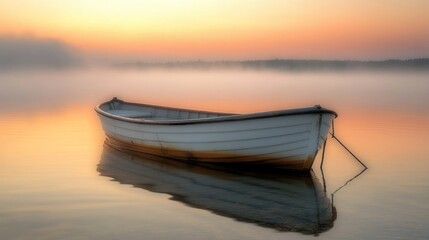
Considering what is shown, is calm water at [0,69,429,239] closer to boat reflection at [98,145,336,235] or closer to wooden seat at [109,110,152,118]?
boat reflection at [98,145,336,235]

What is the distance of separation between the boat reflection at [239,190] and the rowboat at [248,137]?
297 mm

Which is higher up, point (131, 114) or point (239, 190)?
point (131, 114)

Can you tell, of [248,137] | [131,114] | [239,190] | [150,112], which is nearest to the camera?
[239,190]

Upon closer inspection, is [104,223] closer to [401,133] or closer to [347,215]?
[347,215]

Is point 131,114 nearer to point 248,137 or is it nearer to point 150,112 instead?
point 150,112

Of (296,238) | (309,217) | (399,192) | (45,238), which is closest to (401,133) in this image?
(399,192)

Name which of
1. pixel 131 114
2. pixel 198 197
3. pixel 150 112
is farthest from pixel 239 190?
pixel 150 112

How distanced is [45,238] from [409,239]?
5.36 meters

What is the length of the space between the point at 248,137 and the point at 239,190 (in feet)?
5.21

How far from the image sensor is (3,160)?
13453mm

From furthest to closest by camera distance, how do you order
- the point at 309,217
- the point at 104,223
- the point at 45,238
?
the point at 309,217, the point at 104,223, the point at 45,238

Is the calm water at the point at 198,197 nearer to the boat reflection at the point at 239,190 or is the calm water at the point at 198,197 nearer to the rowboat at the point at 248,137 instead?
the boat reflection at the point at 239,190

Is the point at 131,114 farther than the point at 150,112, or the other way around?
the point at 150,112

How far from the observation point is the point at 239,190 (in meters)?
10.6
